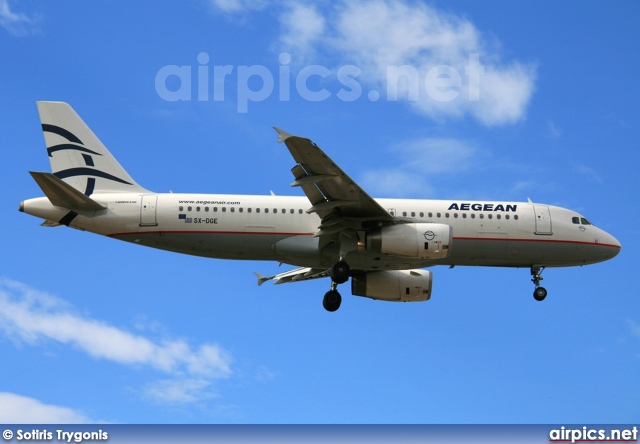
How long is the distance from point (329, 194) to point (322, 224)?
6.25ft

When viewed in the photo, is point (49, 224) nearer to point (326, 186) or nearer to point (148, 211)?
point (148, 211)

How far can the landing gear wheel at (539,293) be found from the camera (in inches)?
1387

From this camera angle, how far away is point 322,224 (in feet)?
107

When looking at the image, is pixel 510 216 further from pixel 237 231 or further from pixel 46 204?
pixel 46 204

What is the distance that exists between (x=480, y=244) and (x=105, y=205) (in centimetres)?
1412

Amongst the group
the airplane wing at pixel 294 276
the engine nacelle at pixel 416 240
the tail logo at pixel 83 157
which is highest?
the tail logo at pixel 83 157

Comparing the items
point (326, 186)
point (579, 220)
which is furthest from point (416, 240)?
point (579, 220)

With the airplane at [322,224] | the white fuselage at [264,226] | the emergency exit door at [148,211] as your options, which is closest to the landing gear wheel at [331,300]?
the airplane at [322,224]

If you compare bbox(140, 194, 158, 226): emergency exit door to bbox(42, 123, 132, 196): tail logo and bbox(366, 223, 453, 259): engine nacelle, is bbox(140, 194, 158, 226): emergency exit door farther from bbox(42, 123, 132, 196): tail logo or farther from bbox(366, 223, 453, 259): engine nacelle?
bbox(366, 223, 453, 259): engine nacelle

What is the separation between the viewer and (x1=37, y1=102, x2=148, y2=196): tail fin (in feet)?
114

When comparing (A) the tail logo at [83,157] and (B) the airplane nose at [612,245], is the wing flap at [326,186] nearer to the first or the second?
(A) the tail logo at [83,157]

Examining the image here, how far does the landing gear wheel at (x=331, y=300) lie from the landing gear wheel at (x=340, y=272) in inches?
69.9

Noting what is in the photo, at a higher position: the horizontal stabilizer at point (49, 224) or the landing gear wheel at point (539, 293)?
the horizontal stabilizer at point (49, 224)

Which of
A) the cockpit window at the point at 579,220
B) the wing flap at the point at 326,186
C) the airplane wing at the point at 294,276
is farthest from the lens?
the airplane wing at the point at 294,276
